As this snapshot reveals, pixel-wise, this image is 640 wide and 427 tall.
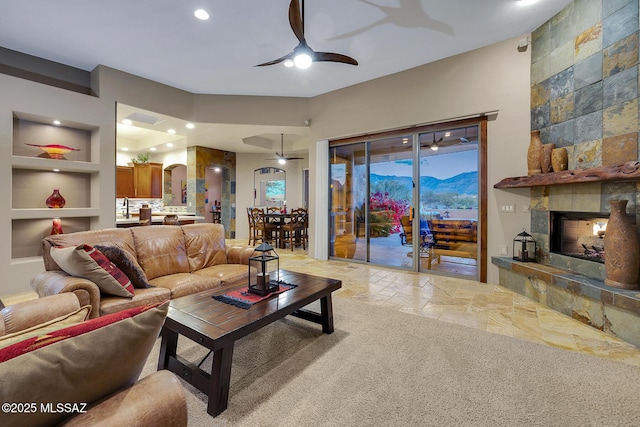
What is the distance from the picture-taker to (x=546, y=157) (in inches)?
137

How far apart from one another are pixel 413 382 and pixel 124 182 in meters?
8.24

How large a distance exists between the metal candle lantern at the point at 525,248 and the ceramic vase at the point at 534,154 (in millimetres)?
832

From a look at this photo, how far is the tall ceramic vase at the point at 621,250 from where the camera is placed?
2.60 meters

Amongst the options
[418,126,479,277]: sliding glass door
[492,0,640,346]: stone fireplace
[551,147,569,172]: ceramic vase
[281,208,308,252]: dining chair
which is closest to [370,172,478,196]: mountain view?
[418,126,479,277]: sliding glass door

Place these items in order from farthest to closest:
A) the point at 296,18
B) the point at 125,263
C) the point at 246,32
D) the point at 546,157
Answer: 1. the point at 246,32
2. the point at 546,157
3. the point at 296,18
4. the point at 125,263

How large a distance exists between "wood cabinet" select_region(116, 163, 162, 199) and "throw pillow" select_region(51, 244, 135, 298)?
6.01 metres

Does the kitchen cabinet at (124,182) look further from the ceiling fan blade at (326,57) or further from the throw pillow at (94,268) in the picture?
the ceiling fan blade at (326,57)

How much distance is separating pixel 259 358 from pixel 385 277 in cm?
287

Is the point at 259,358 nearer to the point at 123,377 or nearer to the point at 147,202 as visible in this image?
the point at 123,377

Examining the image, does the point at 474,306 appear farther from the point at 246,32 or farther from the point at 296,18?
the point at 246,32

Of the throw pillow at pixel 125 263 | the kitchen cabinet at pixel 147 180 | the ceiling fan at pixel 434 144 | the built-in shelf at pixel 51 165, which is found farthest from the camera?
the kitchen cabinet at pixel 147 180

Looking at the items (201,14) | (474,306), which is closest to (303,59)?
(201,14)

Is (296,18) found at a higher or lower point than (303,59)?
higher

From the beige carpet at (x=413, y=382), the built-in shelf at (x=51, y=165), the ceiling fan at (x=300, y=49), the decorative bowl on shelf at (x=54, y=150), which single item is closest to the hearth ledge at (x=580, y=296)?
the beige carpet at (x=413, y=382)
